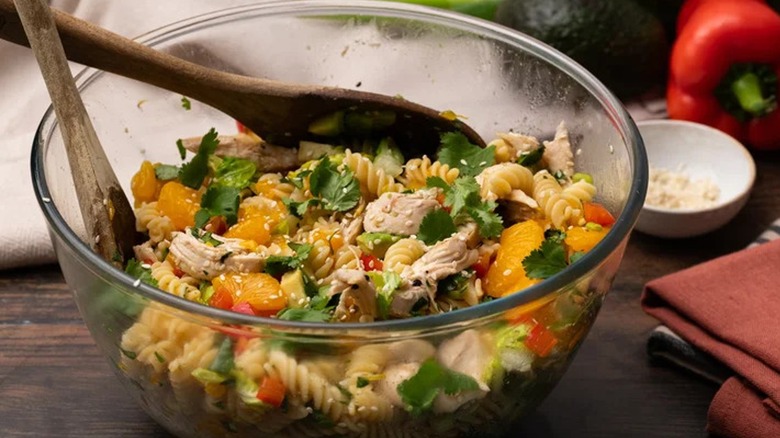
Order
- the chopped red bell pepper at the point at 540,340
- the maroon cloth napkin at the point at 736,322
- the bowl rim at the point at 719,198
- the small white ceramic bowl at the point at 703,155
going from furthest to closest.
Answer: the small white ceramic bowl at the point at 703,155
the bowl rim at the point at 719,198
the maroon cloth napkin at the point at 736,322
the chopped red bell pepper at the point at 540,340

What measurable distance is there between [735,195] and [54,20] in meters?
1.75

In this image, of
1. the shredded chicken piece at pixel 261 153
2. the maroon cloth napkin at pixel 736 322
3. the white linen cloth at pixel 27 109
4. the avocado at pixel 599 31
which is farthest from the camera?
the avocado at pixel 599 31

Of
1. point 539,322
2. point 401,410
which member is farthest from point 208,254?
point 539,322

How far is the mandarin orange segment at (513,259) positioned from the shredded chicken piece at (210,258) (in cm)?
43

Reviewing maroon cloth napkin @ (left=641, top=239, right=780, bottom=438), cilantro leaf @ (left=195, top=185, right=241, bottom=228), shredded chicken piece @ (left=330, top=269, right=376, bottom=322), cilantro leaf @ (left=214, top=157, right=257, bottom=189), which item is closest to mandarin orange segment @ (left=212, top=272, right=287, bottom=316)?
shredded chicken piece @ (left=330, top=269, right=376, bottom=322)

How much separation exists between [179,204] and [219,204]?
3.7 inches

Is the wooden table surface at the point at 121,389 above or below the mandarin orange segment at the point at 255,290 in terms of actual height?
below

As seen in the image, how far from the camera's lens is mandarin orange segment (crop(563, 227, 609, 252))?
6.23ft

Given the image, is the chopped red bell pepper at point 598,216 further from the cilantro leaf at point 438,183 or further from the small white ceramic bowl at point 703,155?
the small white ceramic bowl at point 703,155

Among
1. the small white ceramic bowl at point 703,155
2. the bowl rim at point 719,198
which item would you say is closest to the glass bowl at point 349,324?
the bowl rim at point 719,198

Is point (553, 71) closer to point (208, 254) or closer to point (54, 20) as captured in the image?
point (208, 254)

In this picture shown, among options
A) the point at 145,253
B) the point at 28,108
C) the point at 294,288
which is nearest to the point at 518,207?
the point at 294,288

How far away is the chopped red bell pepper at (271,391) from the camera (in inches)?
61.2

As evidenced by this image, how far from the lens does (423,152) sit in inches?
89.0
